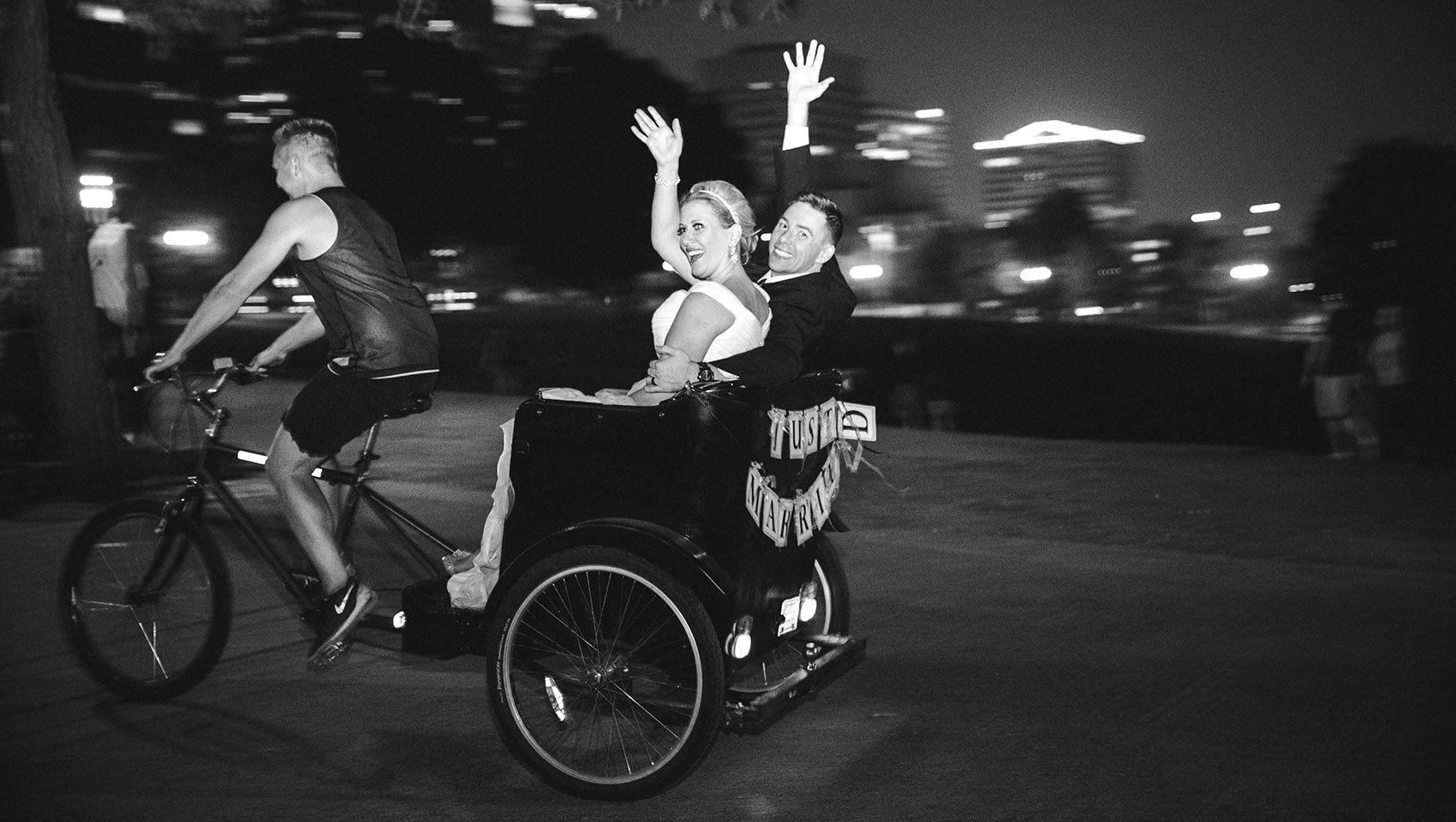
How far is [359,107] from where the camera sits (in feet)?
127

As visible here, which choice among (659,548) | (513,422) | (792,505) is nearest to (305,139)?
(513,422)

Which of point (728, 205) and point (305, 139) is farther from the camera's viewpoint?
point (305, 139)

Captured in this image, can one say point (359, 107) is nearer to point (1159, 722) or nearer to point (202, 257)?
point (202, 257)

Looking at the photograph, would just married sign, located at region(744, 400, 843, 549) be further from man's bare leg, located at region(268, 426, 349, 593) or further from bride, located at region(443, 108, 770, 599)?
man's bare leg, located at region(268, 426, 349, 593)

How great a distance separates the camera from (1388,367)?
14.3 metres

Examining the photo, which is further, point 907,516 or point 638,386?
point 907,516

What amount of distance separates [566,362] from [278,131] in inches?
1627

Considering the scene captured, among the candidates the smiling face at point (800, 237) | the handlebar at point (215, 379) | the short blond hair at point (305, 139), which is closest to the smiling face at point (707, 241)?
the smiling face at point (800, 237)

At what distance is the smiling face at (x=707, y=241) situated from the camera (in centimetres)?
411

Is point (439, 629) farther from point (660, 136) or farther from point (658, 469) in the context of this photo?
point (660, 136)

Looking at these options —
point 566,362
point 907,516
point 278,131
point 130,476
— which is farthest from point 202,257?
point 278,131

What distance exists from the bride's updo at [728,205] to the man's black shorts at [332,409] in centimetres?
120

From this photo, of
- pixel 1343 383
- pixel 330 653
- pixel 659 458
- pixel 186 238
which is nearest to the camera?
pixel 659 458

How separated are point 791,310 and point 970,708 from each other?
5.02 feet
